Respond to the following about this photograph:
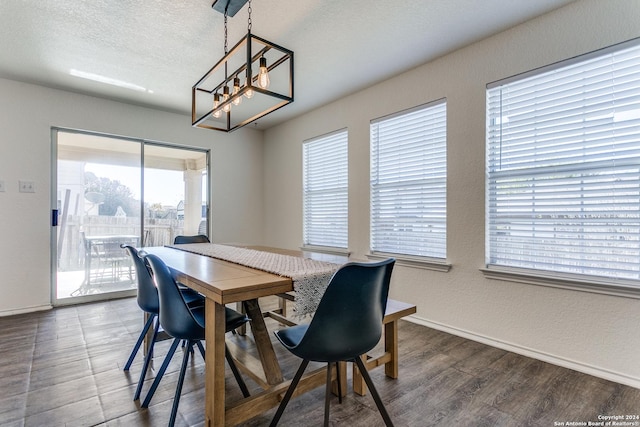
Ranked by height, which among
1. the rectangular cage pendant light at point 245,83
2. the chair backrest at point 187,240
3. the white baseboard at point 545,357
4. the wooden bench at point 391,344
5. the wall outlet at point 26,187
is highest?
the rectangular cage pendant light at point 245,83

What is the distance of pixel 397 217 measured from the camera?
3311mm

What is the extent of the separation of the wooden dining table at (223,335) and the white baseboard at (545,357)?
1459mm

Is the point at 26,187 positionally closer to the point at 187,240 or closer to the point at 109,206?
the point at 109,206

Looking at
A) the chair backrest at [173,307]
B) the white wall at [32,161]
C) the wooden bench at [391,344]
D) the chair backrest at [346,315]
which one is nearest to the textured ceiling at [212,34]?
the white wall at [32,161]

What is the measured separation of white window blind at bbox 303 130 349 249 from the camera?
3.95 meters

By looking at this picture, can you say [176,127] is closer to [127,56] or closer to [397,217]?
[127,56]

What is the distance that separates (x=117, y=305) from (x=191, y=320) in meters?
2.90

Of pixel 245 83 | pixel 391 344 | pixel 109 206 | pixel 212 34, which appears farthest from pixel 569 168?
pixel 109 206

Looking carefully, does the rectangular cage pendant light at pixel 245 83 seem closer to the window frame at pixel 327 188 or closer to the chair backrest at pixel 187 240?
the window frame at pixel 327 188

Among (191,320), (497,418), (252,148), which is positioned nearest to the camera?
(191,320)

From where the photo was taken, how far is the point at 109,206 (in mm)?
3984

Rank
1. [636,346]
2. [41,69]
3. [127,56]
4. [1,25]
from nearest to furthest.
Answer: [636,346]
[1,25]
[127,56]
[41,69]

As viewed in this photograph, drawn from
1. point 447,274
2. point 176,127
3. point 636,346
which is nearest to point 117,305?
point 176,127

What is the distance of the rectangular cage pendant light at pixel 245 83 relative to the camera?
6.21ft
